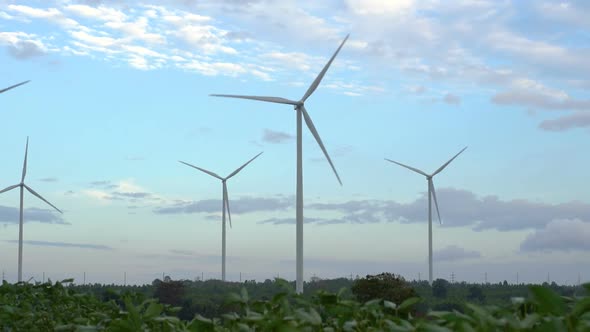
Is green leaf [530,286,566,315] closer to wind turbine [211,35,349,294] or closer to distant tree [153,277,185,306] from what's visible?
wind turbine [211,35,349,294]

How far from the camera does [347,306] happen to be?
5820mm

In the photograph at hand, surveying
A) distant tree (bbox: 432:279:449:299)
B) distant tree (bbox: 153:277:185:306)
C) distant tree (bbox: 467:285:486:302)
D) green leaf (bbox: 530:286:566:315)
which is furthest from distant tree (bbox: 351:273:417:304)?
green leaf (bbox: 530:286:566:315)

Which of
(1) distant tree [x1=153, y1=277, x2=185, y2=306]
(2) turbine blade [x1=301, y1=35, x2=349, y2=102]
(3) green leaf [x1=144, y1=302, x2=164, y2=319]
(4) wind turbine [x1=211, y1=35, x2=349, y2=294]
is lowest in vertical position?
(1) distant tree [x1=153, y1=277, x2=185, y2=306]

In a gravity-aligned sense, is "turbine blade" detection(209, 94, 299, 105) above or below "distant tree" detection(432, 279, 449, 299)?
above

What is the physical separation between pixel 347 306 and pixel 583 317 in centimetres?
191

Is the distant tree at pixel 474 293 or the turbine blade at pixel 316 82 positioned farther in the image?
the distant tree at pixel 474 293

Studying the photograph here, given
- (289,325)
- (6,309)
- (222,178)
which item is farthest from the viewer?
(222,178)

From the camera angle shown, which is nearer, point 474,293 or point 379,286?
point 379,286

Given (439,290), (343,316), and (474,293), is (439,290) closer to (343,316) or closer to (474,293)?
(474,293)

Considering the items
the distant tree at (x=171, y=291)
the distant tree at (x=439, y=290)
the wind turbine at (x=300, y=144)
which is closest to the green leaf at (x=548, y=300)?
the wind turbine at (x=300, y=144)

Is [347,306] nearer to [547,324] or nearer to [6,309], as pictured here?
[547,324]

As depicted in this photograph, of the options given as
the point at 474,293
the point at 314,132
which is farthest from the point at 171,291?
the point at 314,132

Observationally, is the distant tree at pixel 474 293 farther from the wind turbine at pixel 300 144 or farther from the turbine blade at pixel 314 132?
the turbine blade at pixel 314 132

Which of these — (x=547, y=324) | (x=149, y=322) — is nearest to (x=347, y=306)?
(x=149, y=322)
